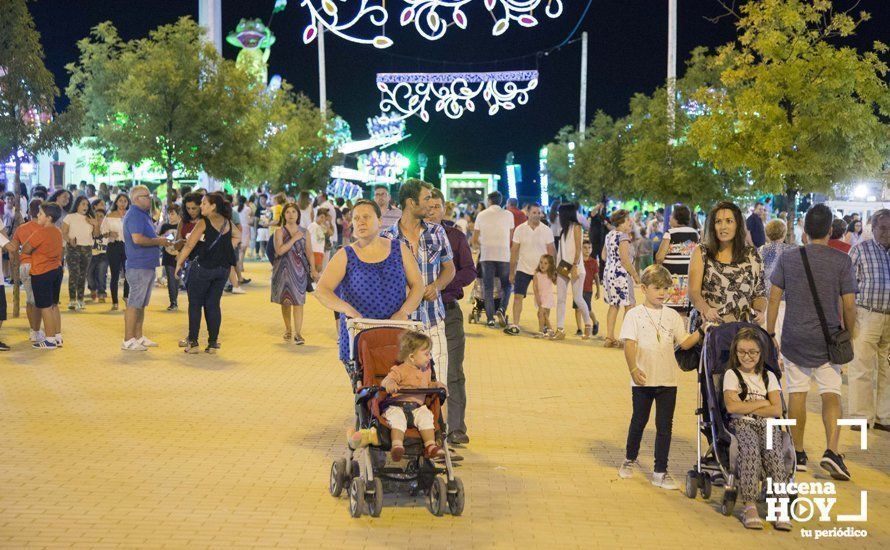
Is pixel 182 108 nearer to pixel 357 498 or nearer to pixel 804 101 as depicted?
pixel 804 101

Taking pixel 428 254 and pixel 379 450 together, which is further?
pixel 428 254

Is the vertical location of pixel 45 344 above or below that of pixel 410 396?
below

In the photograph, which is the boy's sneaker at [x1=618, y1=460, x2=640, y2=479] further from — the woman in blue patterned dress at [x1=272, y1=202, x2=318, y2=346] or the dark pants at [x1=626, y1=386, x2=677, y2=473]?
the woman in blue patterned dress at [x1=272, y1=202, x2=318, y2=346]

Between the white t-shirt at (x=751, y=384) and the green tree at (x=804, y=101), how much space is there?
9363 millimetres

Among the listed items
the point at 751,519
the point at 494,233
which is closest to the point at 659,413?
the point at 751,519

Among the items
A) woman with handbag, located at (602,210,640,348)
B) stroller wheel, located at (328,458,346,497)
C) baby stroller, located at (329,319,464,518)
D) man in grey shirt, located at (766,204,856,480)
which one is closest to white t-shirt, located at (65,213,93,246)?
woman with handbag, located at (602,210,640,348)

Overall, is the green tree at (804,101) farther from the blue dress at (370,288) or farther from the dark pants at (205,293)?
the blue dress at (370,288)

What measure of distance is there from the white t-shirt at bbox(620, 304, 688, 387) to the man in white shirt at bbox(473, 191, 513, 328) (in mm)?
8514

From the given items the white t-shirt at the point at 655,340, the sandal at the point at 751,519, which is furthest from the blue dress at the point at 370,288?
the sandal at the point at 751,519

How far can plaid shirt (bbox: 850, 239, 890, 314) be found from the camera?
8914 mm

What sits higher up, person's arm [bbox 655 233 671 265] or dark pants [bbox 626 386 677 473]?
person's arm [bbox 655 233 671 265]

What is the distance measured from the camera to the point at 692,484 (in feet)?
23.0

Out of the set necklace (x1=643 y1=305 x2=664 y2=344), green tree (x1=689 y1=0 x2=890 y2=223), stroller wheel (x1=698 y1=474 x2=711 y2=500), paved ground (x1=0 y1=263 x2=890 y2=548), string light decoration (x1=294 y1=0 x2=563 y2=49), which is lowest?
paved ground (x1=0 y1=263 x2=890 y2=548)

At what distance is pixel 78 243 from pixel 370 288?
11713 mm
